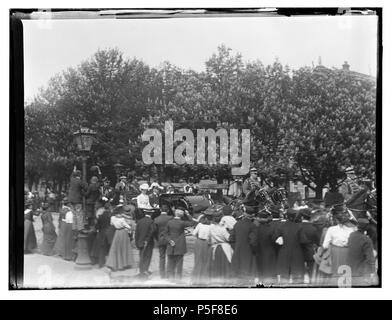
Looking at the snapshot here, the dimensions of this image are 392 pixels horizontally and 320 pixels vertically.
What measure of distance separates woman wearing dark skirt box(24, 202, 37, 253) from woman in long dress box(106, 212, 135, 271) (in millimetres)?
1197

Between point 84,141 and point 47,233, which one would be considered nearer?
point 84,141

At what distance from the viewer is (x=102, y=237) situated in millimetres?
11773

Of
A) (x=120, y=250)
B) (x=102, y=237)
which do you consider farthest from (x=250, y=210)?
(x=102, y=237)

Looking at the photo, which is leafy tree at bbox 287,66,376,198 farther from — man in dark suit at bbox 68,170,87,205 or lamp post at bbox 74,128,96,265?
man in dark suit at bbox 68,170,87,205

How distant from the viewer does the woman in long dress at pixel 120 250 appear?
1173 cm

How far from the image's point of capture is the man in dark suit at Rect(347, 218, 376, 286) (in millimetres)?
11750

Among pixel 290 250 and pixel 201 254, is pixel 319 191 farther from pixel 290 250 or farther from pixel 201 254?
pixel 201 254

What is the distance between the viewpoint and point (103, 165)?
11.8 m

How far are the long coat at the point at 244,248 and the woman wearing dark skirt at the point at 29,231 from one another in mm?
3061

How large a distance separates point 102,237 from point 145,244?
67 centimetres

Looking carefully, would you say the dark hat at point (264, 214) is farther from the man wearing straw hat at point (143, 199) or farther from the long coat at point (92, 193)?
the long coat at point (92, 193)

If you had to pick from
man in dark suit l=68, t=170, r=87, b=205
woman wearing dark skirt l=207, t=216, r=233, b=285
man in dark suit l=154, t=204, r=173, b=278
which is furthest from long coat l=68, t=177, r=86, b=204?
woman wearing dark skirt l=207, t=216, r=233, b=285
